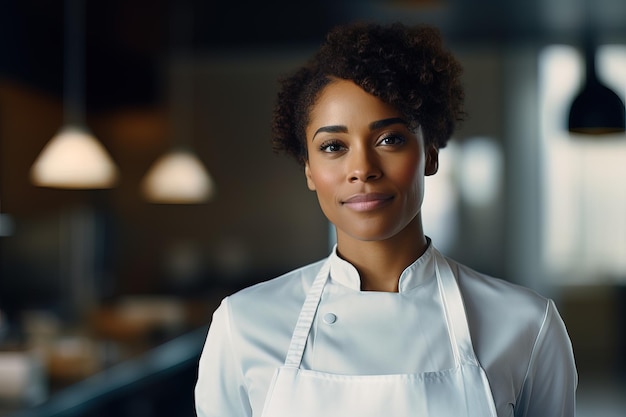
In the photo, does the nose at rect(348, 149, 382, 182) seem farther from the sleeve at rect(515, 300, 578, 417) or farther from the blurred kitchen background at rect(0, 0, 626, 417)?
the blurred kitchen background at rect(0, 0, 626, 417)

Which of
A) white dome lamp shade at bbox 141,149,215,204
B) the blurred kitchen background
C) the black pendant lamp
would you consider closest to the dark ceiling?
the blurred kitchen background

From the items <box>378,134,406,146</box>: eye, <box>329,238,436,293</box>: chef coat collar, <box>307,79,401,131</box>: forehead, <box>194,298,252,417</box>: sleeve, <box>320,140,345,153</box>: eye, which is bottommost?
<box>194,298,252,417</box>: sleeve

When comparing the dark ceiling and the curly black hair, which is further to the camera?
the dark ceiling

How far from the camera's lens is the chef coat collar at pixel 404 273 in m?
1.36

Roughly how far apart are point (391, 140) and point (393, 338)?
296mm

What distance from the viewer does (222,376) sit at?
140cm

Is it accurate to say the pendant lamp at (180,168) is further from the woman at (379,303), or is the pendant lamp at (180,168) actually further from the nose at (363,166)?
the nose at (363,166)

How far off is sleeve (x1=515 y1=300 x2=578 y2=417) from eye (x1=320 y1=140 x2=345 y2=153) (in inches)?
15.8

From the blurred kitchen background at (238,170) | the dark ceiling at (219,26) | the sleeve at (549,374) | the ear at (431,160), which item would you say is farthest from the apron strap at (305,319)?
the blurred kitchen background at (238,170)

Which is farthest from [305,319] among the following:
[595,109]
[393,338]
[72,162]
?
[72,162]

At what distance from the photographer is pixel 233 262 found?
28.3 ft

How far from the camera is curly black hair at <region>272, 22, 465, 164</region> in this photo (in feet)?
4.12

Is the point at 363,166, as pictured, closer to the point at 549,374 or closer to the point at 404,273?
the point at 404,273

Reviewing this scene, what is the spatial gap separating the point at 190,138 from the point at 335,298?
744cm
